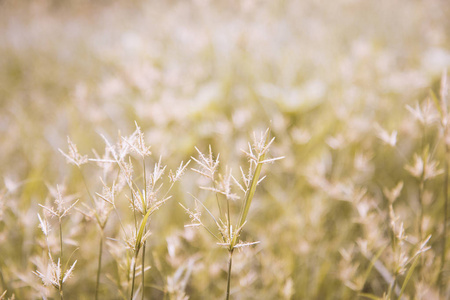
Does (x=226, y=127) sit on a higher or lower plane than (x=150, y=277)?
higher

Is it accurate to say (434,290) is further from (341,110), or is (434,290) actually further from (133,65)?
(133,65)

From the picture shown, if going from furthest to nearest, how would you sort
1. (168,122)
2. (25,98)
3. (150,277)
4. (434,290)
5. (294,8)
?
(294,8) < (25,98) < (168,122) < (150,277) < (434,290)

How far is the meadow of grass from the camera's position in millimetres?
669

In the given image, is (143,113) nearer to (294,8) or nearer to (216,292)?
(216,292)

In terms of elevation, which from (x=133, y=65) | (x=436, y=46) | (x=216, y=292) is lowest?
(x=216, y=292)

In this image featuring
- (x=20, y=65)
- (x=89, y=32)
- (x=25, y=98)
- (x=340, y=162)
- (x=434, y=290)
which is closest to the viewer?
(x=434, y=290)

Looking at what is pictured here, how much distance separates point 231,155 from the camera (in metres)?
1.38

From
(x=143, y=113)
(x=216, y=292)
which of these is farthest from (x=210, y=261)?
(x=143, y=113)

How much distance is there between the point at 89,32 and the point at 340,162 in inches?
104

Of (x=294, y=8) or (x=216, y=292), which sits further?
(x=294, y=8)

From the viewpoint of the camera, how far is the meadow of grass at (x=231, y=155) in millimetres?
669

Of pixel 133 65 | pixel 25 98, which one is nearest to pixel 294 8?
pixel 133 65

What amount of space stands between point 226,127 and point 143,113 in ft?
1.41

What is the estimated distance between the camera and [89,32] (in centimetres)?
298
